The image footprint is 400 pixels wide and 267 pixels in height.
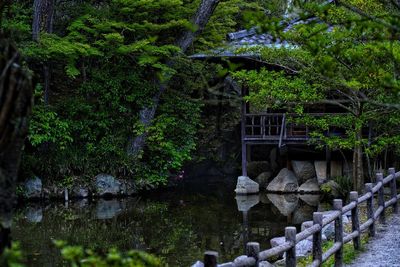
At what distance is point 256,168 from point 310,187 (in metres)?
3.23

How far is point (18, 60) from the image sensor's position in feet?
8.99

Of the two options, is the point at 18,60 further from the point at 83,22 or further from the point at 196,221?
the point at 83,22

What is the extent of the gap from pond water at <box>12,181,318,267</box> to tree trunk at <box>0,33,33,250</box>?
25.4 ft

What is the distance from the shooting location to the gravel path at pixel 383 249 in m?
8.16

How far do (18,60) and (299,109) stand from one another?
1096cm

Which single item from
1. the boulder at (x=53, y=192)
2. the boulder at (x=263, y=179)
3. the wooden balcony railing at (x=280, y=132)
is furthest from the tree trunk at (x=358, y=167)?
the boulder at (x=53, y=192)

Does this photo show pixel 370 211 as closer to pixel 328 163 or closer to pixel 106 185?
pixel 328 163

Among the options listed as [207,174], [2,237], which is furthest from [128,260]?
[207,174]

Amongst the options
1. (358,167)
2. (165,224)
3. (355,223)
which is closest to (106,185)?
(165,224)

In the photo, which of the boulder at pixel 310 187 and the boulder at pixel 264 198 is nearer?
the boulder at pixel 264 198

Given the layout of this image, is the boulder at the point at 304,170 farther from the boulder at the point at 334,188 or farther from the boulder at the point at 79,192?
the boulder at the point at 79,192

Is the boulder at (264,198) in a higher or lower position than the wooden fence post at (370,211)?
lower

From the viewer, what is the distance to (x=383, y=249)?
895cm

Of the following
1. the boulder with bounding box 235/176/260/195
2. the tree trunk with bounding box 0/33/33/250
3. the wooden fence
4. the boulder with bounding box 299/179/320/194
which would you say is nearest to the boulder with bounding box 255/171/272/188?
the boulder with bounding box 235/176/260/195
